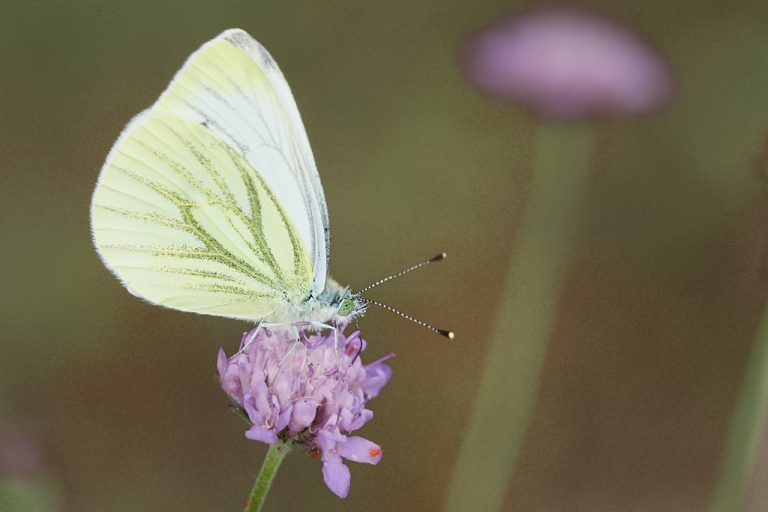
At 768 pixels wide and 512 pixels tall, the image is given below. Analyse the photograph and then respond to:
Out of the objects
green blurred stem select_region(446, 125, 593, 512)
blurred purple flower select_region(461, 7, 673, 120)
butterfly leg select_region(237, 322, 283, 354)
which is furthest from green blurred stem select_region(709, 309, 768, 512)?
blurred purple flower select_region(461, 7, 673, 120)

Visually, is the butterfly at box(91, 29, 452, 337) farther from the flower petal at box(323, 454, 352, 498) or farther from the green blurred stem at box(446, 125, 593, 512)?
the green blurred stem at box(446, 125, 593, 512)

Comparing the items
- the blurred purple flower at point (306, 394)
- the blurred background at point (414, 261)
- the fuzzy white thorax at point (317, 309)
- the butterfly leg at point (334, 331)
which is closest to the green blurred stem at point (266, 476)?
the blurred purple flower at point (306, 394)

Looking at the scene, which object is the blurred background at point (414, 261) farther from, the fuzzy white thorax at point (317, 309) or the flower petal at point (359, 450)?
the flower petal at point (359, 450)

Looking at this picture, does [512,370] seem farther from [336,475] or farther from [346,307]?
[336,475]

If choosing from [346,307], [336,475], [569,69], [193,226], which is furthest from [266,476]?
[569,69]

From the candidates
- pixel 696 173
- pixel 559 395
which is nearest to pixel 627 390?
pixel 559 395

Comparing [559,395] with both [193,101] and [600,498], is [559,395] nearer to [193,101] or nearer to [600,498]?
[600,498]

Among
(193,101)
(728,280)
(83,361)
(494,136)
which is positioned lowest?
(83,361)
